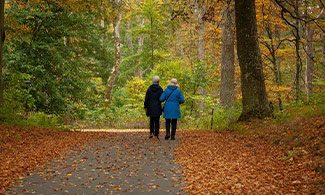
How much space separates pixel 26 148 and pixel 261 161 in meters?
5.86

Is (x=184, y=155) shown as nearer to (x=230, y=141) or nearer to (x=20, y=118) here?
(x=230, y=141)

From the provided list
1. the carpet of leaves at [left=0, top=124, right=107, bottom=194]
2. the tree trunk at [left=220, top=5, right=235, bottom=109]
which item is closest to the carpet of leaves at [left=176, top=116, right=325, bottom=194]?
the carpet of leaves at [left=0, top=124, right=107, bottom=194]

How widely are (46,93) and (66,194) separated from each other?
541 inches

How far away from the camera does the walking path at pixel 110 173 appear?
5.37m

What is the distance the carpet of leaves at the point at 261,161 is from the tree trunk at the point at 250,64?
1.03 metres

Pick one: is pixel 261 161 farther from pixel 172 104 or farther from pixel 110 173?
pixel 172 104

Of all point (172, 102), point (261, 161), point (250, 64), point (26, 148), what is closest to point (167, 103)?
point (172, 102)

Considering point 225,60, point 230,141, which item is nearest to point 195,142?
point 230,141

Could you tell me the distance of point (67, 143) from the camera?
9570 mm

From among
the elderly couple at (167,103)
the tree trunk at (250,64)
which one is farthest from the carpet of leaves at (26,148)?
the tree trunk at (250,64)

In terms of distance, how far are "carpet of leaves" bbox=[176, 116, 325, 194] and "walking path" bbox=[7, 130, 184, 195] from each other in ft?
1.36

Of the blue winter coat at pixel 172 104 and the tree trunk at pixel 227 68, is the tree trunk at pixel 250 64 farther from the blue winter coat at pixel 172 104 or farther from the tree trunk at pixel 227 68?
the tree trunk at pixel 227 68

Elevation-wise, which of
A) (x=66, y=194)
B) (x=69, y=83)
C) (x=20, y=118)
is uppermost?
(x=69, y=83)

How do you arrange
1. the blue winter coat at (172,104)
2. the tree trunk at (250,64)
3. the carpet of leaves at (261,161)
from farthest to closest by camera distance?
1. the tree trunk at (250,64)
2. the blue winter coat at (172,104)
3. the carpet of leaves at (261,161)
